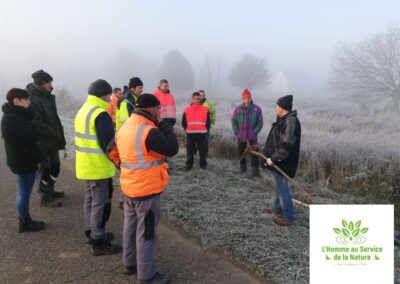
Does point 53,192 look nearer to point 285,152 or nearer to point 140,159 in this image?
point 140,159

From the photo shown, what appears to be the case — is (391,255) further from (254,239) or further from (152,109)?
(152,109)

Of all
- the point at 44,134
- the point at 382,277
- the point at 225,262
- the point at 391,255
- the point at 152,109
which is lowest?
the point at 225,262

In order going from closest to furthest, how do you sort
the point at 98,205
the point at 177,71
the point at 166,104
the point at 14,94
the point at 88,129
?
1. the point at 88,129
2. the point at 98,205
3. the point at 14,94
4. the point at 166,104
5. the point at 177,71

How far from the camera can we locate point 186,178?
6.71m

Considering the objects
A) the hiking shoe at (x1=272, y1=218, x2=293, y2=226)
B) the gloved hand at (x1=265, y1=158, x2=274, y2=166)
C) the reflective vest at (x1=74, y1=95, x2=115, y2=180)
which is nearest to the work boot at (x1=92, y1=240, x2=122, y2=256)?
the reflective vest at (x1=74, y1=95, x2=115, y2=180)

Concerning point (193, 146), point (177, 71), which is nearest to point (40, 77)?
point (193, 146)

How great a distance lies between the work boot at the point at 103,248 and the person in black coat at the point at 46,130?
Result: 5.56ft

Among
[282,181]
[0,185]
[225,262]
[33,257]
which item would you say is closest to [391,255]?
[225,262]

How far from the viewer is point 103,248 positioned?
12.8 ft

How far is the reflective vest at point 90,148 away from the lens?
12.3 feet

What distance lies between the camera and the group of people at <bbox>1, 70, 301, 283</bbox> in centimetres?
319

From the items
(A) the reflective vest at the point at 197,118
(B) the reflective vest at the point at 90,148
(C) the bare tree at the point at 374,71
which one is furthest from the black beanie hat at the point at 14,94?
(C) the bare tree at the point at 374,71

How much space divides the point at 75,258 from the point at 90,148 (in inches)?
51.4

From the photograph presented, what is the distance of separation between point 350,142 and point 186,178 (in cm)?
486
